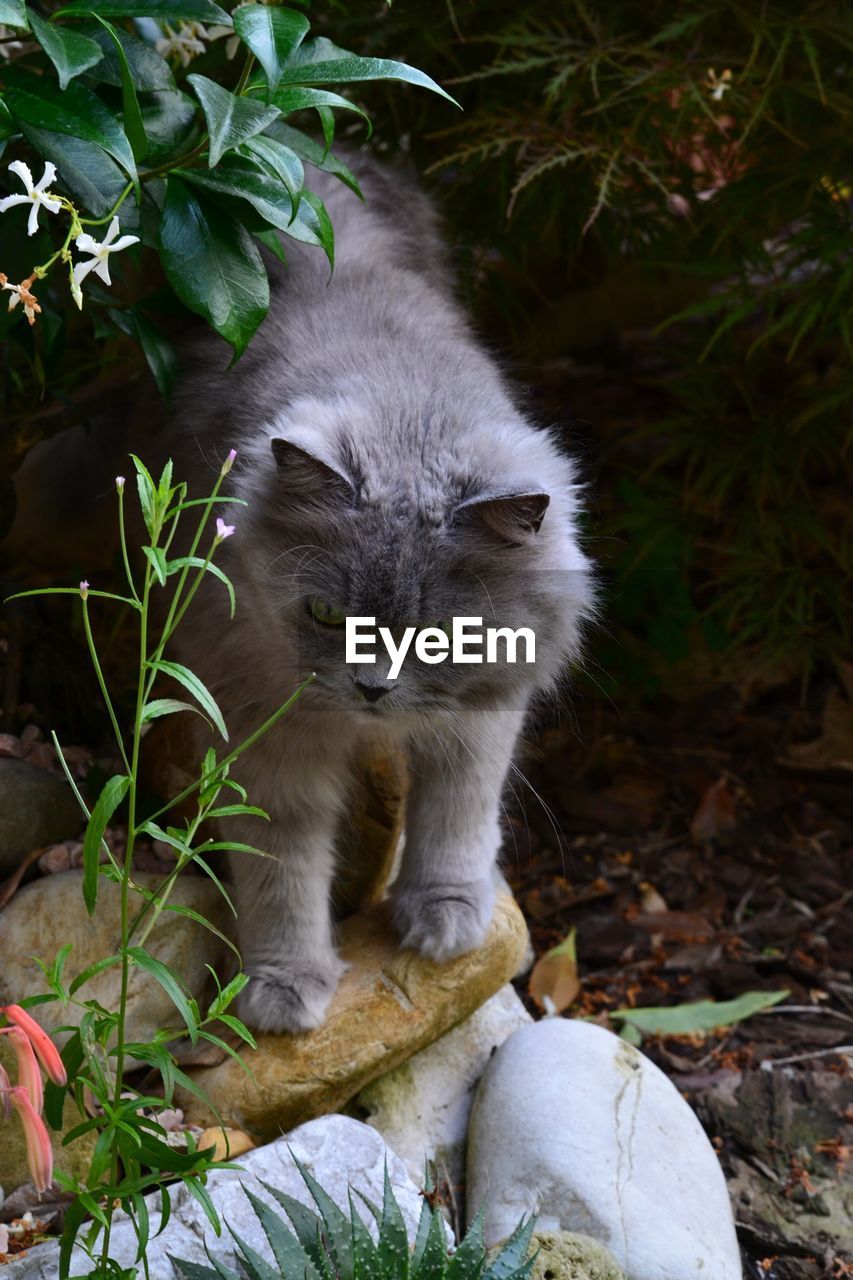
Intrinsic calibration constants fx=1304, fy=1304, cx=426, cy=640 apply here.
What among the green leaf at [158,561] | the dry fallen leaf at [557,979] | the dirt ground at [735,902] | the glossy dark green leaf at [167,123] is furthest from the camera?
the dry fallen leaf at [557,979]

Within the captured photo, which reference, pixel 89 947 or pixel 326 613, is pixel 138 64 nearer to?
pixel 326 613

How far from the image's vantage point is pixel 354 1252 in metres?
1.73

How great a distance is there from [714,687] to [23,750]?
210 centimetres

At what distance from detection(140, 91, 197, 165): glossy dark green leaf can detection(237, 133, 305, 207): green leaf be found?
0.14 metres

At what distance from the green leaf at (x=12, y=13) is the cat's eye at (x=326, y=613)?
88 centimetres

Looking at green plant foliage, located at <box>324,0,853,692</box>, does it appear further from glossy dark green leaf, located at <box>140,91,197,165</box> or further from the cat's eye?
the cat's eye

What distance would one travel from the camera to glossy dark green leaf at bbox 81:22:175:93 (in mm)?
1840

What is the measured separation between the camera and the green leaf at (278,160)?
171 cm

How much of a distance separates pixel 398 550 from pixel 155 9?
809 mm

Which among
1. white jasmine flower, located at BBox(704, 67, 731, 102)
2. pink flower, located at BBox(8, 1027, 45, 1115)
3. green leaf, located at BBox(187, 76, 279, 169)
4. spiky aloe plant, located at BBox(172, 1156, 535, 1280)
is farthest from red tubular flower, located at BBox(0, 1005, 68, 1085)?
white jasmine flower, located at BBox(704, 67, 731, 102)

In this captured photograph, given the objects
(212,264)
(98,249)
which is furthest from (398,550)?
(98,249)

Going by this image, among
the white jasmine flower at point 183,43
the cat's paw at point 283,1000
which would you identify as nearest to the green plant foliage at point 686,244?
the white jasmine flower at point 183,43

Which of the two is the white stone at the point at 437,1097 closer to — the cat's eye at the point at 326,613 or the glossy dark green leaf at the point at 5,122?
the cat's eye at the point at 326,613

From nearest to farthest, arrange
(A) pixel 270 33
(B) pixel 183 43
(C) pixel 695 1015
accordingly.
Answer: (A) pixel 270 33 → (B) pixel 183 43 → (C) pixel 695 1015
